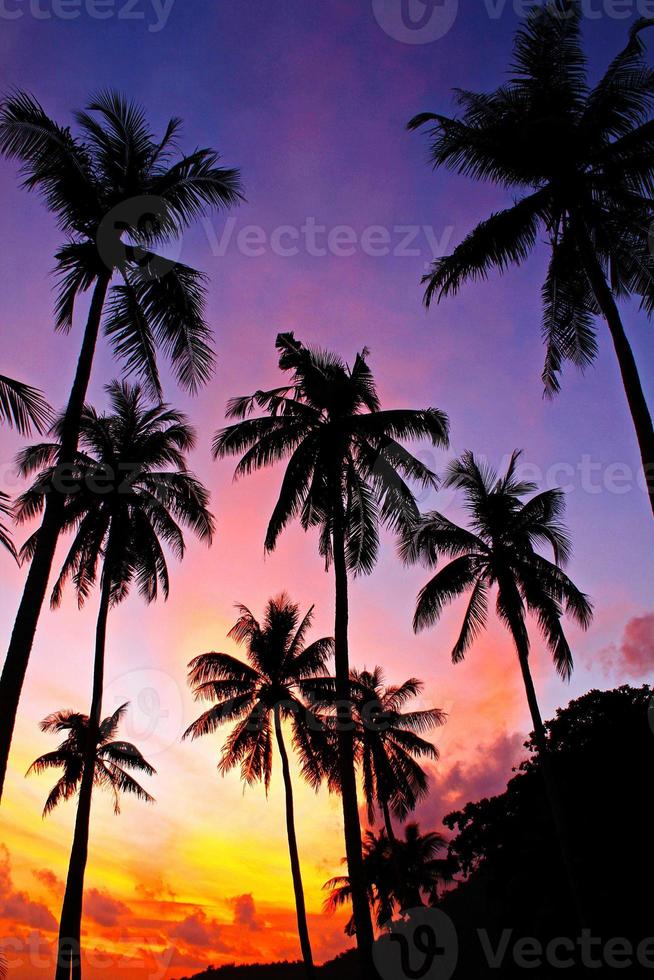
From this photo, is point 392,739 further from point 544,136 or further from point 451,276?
point 544,136

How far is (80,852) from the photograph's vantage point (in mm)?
16094

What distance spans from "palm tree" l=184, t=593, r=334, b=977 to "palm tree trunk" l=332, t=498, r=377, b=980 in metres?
10.2

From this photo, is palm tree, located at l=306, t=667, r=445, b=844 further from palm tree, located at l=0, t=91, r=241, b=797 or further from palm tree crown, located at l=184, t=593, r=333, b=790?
palm tree, located at l=0, t=91, r=241, b=797

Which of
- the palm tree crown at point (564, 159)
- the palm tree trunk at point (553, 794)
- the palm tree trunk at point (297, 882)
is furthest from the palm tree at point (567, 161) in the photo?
the palm tree trunk at point (297, 882)

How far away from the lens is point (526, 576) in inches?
812

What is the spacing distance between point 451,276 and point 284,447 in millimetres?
6215

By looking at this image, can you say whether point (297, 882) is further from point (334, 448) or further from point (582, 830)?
point (334, 448)

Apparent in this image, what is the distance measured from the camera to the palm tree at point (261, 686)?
2633 centimetres

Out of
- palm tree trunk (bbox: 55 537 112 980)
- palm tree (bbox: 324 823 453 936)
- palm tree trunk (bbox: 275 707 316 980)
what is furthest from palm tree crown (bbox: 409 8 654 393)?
palm tree (bbox: 324 823 453 936)

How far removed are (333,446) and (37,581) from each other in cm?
974

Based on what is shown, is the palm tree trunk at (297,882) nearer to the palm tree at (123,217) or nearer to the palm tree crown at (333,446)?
the palm tree crown at (333,446)

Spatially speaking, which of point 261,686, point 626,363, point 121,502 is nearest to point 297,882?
point 261,686

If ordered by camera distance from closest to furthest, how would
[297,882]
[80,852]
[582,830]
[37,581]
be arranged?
[37,581]
[80,852]
[582,830]
[297,882]

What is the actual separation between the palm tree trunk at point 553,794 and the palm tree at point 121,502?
32.7 feet
